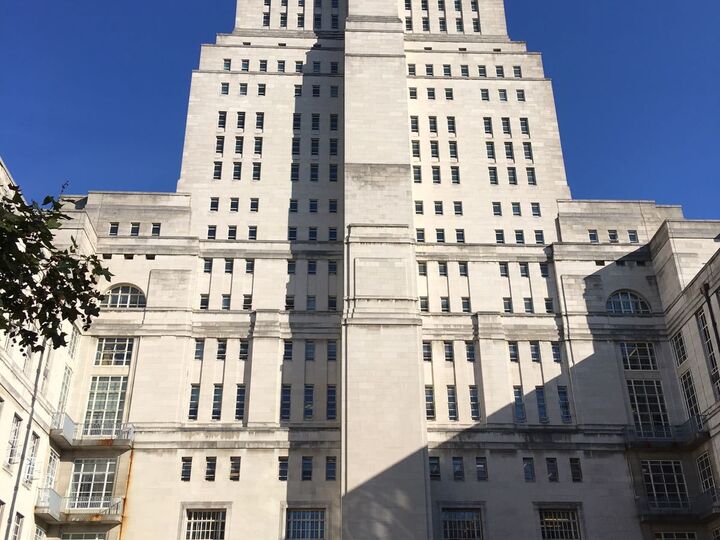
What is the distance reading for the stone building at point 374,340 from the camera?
50781 mm

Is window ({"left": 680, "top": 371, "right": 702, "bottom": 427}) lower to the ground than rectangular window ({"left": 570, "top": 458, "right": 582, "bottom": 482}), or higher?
higher

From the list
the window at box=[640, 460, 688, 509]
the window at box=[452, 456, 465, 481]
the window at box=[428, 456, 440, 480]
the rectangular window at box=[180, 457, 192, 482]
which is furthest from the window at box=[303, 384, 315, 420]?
the window at box=[640, 460, 688, 509]

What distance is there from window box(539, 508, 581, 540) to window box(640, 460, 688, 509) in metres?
5.01

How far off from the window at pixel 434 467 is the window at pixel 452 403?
3.32 meters

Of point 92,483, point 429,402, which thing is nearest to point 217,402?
point 92,483

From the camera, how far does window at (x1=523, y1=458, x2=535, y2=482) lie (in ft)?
174

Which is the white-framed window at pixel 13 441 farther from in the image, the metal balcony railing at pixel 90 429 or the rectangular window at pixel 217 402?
the rectangular window at pixel 217 402

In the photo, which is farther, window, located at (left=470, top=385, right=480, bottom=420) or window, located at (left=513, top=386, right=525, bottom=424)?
window, located at (left=470, top=385, right=480, bottom=420)

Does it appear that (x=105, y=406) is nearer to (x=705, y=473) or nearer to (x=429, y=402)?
(x=429, y=402)

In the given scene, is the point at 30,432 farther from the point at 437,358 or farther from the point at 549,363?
the point at 549,363

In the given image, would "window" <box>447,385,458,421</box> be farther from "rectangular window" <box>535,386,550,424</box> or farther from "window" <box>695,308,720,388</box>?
"window" <box>695,308,720,388</box>

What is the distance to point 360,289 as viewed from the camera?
5697cm

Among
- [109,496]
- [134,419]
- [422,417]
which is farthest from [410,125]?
[109,496]

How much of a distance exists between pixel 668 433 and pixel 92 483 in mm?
38155
